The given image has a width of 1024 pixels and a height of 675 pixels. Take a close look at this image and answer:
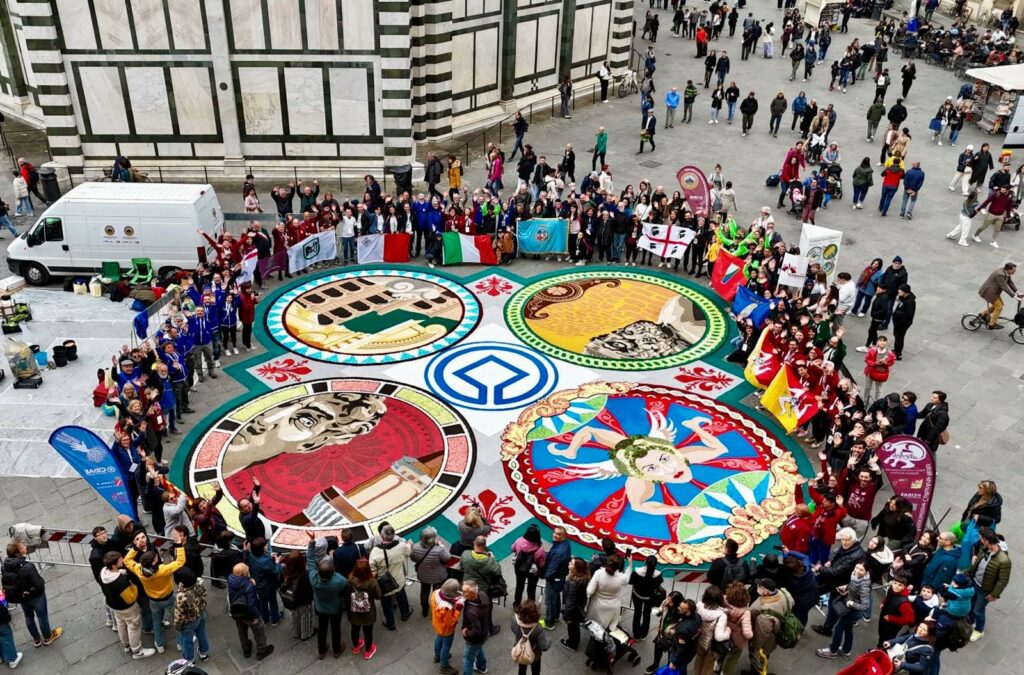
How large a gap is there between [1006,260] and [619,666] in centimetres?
2032

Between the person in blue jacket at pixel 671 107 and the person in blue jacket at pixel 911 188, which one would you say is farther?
the person in blue jacket at pixel 671 107

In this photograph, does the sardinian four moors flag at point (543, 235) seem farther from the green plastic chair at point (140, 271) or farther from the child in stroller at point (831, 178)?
the child in stroller at point (831, 178)

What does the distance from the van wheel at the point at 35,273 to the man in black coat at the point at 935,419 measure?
21.8m

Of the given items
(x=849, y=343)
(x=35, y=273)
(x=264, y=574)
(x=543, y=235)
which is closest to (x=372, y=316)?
(x=543, y=235)

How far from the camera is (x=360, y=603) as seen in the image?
41.5 feet

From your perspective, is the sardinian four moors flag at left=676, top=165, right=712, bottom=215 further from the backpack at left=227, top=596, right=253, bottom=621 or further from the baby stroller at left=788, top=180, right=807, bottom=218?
the backpack at left=227, top=596, right=253, bottom=621

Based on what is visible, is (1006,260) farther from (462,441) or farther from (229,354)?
(229,354)

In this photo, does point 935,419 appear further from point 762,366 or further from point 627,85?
point 627,85

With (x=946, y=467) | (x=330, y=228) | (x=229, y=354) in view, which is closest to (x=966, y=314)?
(x=946, y=467)

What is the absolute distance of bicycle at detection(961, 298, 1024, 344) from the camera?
2227 cm

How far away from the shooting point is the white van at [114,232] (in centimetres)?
2327

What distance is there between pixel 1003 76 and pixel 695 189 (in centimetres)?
1894

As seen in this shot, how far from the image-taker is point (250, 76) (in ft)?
96.6

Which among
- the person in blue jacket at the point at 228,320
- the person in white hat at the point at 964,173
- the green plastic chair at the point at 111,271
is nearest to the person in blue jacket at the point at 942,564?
the person in blue jacket at the point at 228,320
